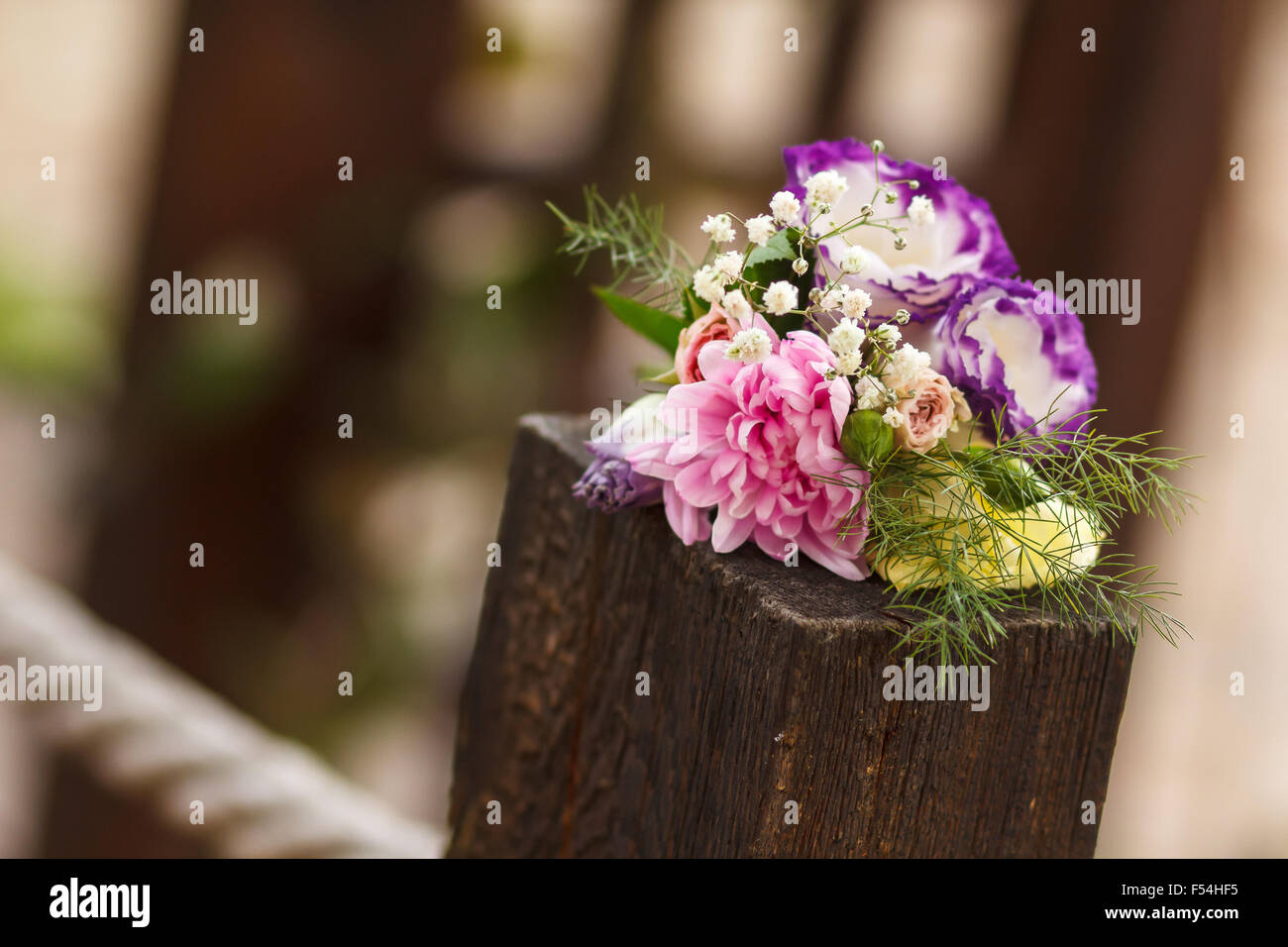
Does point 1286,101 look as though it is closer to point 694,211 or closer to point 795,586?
point 694,211

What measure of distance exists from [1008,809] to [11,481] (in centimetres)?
247

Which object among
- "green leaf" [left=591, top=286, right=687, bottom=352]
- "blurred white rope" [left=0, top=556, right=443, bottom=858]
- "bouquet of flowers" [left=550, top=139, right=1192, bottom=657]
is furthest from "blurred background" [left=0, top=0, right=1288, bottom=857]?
"bouquet of flowers" [left=550, top=139, right=1192, bottom=657]

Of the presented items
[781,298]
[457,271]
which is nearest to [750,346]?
[781,298]

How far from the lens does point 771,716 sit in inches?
19.7

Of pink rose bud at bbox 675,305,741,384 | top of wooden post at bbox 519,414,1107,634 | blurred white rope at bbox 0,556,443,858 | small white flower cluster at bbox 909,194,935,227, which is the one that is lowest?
blurred white rope at bbox 0,556,443,858

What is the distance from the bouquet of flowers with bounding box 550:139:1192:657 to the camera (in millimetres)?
502

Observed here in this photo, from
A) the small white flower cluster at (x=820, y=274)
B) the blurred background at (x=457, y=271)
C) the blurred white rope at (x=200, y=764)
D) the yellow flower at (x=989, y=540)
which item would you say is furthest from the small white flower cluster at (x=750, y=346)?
the blurred background at (x=457, y=271)

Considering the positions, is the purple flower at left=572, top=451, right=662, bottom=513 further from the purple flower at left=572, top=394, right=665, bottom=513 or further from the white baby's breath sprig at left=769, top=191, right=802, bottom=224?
Answer: the white baby's breath sprig at left=769, top=191, right=802, bottom=224

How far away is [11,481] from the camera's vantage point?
2.41 m

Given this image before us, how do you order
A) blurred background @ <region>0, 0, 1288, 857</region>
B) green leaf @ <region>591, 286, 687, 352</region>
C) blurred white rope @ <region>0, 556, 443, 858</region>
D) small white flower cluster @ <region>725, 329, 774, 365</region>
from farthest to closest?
1. blurred background @ <region>0, 0, 1288, 857</region>
2. blurred white rope @ <region>0, 556, 443, 858</region>
3. green leaf @ <region>591, 286, 687, 352</region>
4. small white flower cluster @ <region>725, 329, 774, 365</region>

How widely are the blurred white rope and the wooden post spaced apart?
307mm

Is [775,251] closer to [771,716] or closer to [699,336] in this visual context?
[699,336]

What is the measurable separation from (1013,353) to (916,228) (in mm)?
81

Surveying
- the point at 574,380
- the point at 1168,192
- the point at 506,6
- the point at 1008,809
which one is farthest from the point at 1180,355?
the point at 1008,809
